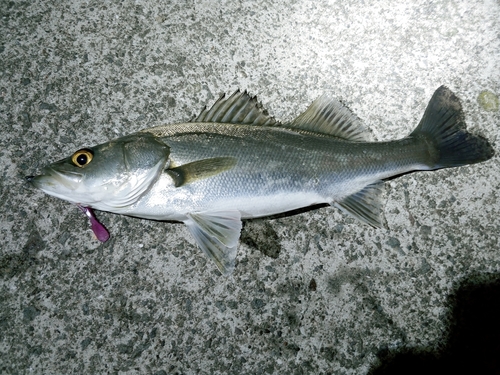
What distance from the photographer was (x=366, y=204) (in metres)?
2.04

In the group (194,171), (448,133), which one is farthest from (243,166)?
(448,133)

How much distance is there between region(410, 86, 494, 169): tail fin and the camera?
2.06 meters

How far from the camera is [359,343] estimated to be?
2031 millimetres

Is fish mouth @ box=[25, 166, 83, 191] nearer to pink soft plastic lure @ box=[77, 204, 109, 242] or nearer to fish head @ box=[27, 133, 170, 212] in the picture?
fish head @ box=[27, 133, 170, 212]

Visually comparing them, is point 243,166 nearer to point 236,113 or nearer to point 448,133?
point 236,113

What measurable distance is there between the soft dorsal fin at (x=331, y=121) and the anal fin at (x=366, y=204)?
0.31m

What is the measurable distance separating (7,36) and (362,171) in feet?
8.07

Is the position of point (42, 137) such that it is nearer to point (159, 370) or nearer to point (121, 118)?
point (121, 118)

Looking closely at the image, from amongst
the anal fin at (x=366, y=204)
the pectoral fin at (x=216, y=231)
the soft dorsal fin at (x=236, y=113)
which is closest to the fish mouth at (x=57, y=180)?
the pectoral fin at (x=216, y=231)

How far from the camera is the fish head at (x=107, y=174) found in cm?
179

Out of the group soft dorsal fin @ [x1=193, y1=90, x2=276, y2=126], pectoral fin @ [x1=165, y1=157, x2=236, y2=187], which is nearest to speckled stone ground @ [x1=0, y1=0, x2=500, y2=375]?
soft dorsal fin @ [x1=193, y1=90, x2=276, y2=126]

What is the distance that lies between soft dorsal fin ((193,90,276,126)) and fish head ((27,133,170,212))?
339 mm

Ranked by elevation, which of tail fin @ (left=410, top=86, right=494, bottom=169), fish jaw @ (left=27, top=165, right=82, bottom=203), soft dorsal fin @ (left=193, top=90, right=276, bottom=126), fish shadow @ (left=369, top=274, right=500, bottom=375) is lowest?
fish shadow @ (left=369, top=274, right=500, bottom=375)

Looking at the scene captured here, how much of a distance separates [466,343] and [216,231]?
1.57 m
